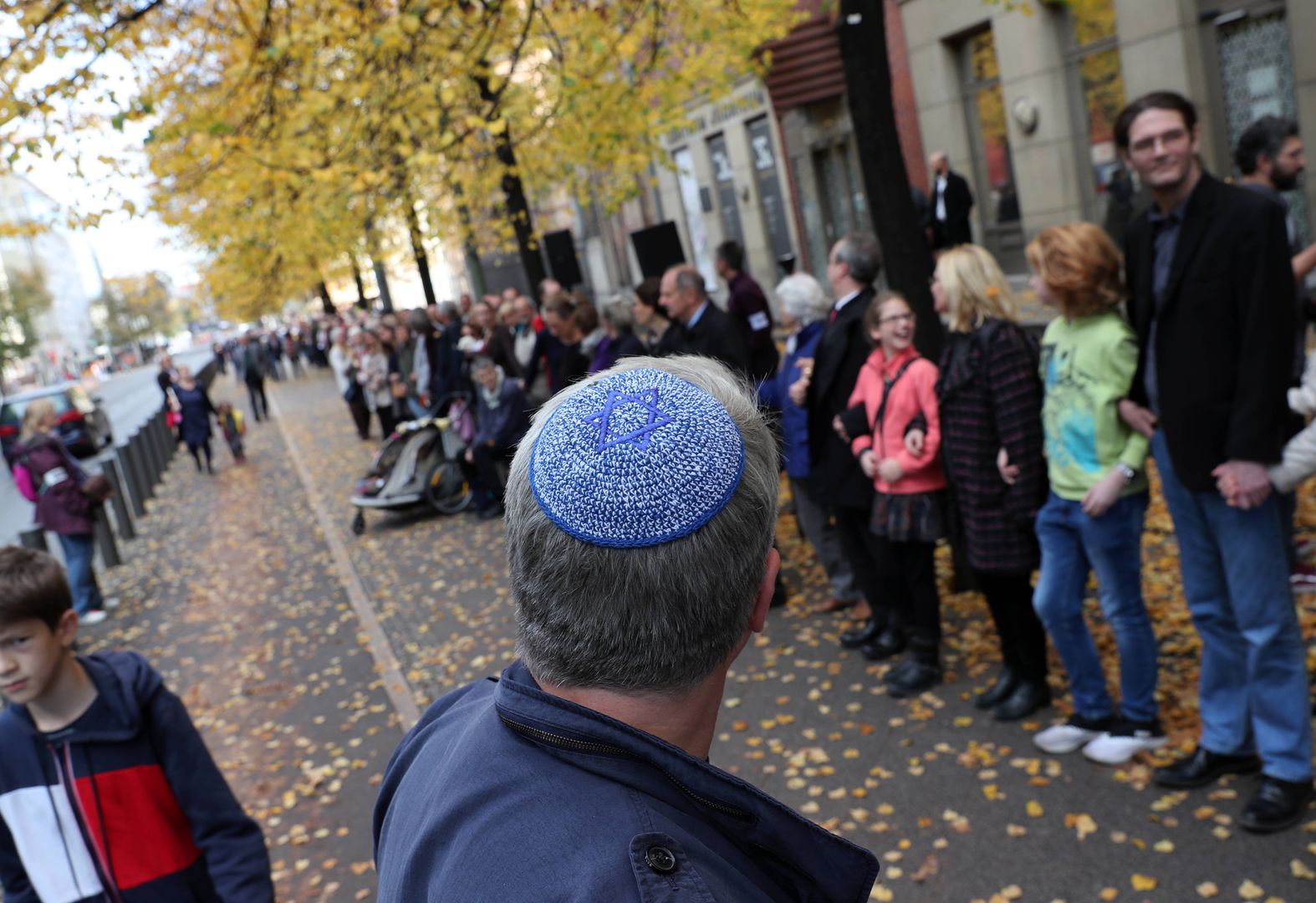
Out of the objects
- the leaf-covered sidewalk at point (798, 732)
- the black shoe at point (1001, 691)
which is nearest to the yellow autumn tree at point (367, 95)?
the leaf-covered sidewalk at point (798, 732)

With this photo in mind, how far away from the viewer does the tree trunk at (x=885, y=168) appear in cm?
673

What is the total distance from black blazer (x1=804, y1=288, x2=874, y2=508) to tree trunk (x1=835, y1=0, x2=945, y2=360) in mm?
724

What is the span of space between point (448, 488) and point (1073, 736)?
375 inches

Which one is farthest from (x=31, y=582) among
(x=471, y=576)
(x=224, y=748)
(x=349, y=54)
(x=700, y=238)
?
(x=700, y=238)

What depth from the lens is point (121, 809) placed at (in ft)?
9.53

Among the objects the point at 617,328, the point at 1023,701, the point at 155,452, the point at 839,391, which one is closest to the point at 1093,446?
the point at 1023,701

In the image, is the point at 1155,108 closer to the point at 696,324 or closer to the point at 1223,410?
the point at 1223,410

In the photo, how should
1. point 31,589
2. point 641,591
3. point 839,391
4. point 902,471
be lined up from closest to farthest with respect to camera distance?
point 641,591 < point 31,589 < point 902,471 < point 839,391

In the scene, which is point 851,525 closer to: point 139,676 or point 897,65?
point 139,676

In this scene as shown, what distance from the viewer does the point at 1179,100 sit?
3822mm

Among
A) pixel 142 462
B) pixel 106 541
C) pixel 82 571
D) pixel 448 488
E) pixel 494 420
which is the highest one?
pixel 494 420

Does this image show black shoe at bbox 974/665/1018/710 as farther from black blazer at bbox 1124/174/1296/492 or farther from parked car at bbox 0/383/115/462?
parked car at bbox 0/383/115/462

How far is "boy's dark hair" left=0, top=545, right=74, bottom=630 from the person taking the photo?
3006 mm

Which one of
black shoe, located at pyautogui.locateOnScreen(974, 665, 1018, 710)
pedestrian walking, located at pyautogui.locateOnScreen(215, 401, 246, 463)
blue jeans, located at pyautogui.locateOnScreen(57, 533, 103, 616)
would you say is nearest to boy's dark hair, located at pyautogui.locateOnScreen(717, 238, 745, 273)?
black shoe, located at pyautogui.locateOnScreen(974, 665, 1018, 710)
